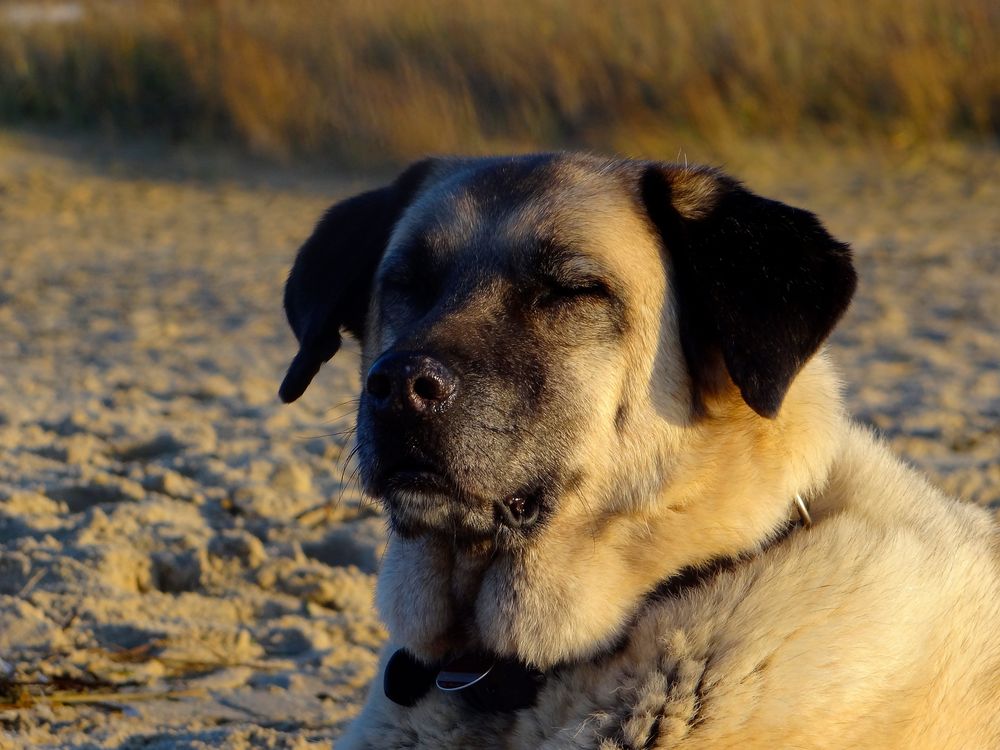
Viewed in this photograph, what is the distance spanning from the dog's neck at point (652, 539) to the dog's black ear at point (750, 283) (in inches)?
6.9

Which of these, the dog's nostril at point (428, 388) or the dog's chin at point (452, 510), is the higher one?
the dog's nostril at point (428, 388)

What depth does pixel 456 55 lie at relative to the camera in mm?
13992

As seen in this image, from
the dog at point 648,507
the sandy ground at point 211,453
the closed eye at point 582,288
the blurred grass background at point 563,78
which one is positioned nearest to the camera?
the dog at point 648,507

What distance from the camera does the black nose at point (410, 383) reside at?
2.78 metres

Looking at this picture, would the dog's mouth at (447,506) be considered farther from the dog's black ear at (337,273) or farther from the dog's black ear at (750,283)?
the dog's black ear at (337,273)

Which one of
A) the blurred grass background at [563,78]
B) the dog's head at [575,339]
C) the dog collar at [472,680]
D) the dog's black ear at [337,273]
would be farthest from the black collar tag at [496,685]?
the blurred grass background at [563,78]

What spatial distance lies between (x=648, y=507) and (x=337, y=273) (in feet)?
3.65

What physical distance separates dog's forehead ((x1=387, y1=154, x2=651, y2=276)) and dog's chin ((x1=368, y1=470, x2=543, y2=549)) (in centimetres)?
62

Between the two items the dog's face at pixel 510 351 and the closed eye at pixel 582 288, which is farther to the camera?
the closed eye at pixel 582 288

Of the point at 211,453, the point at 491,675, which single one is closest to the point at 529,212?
the point at 491,675

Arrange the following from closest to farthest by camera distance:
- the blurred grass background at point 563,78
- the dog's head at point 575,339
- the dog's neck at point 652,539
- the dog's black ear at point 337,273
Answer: the dog's head at point 575,339 < the dog's neck at point 652,539 < the dog's black ear at point 337,273 < the blurred grass background at point 563,78

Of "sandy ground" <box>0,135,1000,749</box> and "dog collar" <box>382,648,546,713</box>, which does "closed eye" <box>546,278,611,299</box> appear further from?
"sandy ground" <box>0,135,1000,749</box>

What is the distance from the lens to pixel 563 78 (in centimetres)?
1336

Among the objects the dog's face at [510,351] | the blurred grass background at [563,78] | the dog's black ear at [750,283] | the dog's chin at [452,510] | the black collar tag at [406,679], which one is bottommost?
the blurred grass background at [563,78]
